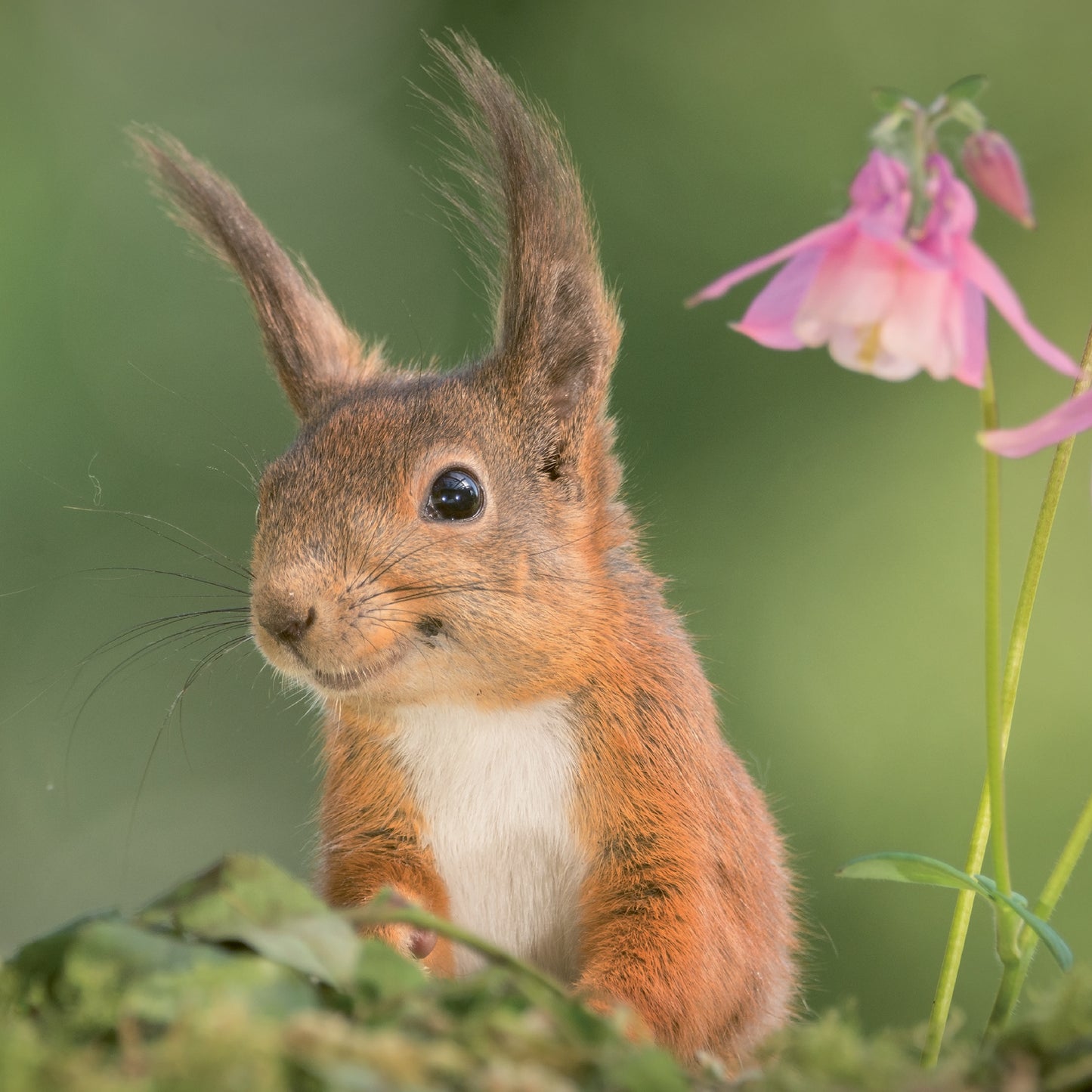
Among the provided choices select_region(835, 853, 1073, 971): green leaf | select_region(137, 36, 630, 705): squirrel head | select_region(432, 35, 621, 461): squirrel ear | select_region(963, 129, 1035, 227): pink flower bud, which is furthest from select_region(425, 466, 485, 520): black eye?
select_region(963, 129, 1035, 227): pink flower bud

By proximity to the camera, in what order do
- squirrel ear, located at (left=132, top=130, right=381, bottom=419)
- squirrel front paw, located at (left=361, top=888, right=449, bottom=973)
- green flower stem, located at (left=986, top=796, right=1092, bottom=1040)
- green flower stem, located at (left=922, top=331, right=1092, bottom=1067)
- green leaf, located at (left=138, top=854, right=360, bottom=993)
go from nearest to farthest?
green leaf, located at (left=138, top=854, right=360, bottom=993), green flower stem, located at (left=986, top=796, right=1092, bottom=1040), green flower stem, located at (left=922, top=331, right=1092, bottom=1067), squirrel front paw, located at (left=361, top=888, right=449, bottom=973), squirrel ear, located at (left=132, top=130, right=381, bottom=419)

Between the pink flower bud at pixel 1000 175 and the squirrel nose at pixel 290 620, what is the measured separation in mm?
651

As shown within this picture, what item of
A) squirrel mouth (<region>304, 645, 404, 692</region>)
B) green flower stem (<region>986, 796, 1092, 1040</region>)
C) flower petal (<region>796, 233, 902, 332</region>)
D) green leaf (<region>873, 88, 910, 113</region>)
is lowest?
green flower stem (<region>986, 796, 1092, 1040</region>)

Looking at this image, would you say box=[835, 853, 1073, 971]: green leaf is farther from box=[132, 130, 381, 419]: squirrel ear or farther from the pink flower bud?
box=[132, 130, 381, 419]: squirrel ear

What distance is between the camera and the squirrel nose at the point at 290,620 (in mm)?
1132

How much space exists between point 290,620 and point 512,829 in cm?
29

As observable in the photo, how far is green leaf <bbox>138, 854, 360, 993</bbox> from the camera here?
567 mm

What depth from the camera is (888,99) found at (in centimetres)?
70

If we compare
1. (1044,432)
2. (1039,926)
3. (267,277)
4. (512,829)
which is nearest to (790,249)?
(1044,432)

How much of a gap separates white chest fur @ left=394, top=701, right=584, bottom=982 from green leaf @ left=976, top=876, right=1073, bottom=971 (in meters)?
0.51

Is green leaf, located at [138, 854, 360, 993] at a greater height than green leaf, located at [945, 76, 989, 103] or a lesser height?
lesser

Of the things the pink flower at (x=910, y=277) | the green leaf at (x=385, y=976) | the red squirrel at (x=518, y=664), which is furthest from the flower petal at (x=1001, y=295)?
the red squirrel at (x=518, y=664)

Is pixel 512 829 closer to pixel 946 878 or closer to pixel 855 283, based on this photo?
pixel 946 878

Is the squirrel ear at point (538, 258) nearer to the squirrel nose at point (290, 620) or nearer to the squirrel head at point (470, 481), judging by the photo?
the squirrel head at point (470, 481)
